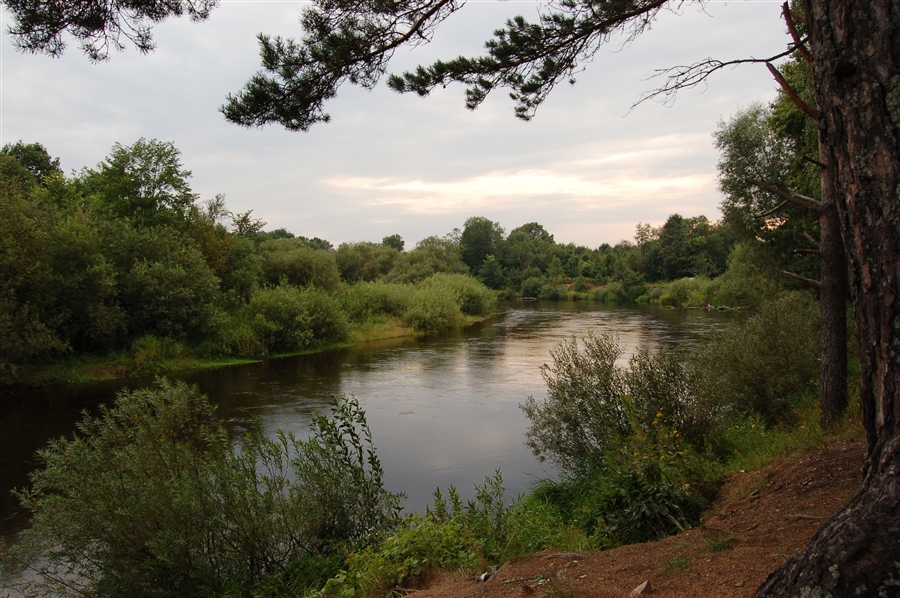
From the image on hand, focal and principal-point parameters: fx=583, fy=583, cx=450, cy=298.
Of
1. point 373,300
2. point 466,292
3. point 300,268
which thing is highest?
point 300,268

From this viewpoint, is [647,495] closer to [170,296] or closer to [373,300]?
[170,296]

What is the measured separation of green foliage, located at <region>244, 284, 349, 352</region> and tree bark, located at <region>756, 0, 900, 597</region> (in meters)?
25.2

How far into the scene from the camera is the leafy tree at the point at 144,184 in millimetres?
27609

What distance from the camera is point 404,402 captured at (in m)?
16.5

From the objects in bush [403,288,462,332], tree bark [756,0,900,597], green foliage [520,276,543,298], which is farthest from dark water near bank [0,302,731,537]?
→ green foliage [520,276,543,298]

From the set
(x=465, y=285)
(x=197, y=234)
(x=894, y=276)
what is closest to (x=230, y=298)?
(x=197, y=234)

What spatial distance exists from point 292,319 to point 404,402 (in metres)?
12.5

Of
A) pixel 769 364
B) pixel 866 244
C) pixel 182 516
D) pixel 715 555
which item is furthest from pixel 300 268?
pixel 866 244

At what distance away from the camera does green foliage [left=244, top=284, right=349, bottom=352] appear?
26266 mm

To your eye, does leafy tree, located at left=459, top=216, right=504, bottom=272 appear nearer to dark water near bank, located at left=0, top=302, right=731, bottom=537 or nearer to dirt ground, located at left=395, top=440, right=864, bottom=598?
dark water near bank, located at left=0, top=302, right=731, bottom=537

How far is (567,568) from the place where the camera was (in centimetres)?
443

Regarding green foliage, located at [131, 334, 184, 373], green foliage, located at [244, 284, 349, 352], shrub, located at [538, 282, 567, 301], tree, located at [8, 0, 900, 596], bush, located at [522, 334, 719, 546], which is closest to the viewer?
tree, located at [8, 0, 900, 596]

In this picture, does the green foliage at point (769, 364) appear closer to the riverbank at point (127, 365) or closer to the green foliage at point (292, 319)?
the riverbank at point (127, 365)

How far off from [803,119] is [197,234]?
25349 millimetres
